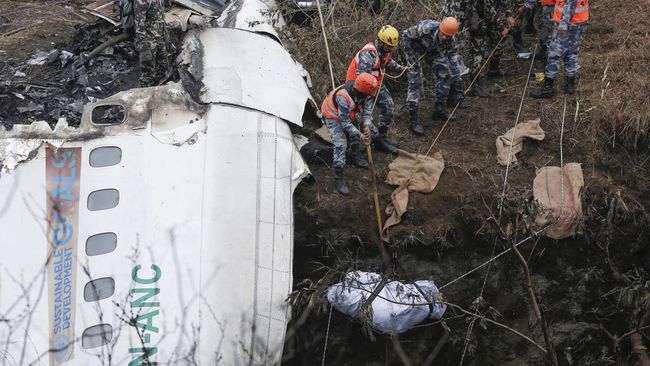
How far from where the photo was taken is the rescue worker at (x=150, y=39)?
24.4 feet

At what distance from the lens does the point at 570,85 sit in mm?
8000

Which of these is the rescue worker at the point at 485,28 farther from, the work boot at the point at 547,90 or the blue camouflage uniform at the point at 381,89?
the blue camouflage uniform at the point at 381,89

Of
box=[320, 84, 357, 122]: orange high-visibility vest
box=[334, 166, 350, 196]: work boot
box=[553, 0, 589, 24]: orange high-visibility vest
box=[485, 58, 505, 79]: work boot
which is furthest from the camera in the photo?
box=[485, 58, 505, 79]: work boot

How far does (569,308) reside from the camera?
689 cm

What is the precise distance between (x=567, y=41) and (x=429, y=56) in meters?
1.58

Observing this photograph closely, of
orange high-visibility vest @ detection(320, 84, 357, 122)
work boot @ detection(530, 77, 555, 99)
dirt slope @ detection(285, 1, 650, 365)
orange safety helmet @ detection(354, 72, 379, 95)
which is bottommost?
dirt slope @ detection(285, 1, 650, 365)

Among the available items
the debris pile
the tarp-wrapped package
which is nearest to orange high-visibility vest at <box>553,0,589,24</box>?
the tarp-wrapped package

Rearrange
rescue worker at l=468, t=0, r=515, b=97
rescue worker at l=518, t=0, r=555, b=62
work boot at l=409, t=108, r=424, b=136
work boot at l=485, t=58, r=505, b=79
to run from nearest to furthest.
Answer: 1. work boot at l=409, t=108, r=424, b=136
2. rescue worker at l=468, t=0, r=515, b=97
3. rescue worker at l=518, t=0, r=555, b=62
4. work boot at l=485, t=58, r=505, b=79

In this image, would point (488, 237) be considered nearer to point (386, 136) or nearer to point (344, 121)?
point (386, 136)

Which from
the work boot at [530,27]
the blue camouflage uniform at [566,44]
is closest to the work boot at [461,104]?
the blue camouflage uniform at [566,44]

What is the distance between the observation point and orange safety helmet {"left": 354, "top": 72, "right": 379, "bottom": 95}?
6.43 metres

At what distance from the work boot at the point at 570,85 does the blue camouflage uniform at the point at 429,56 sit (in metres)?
1.36

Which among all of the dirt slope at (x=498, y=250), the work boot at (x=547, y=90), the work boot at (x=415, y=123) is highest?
the work boot at (x=547, y=90)

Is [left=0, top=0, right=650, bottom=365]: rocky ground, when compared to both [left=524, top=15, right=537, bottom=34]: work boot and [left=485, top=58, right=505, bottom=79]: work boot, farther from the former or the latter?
[left=524, top=15, right=537, bottom=34]: work boot
